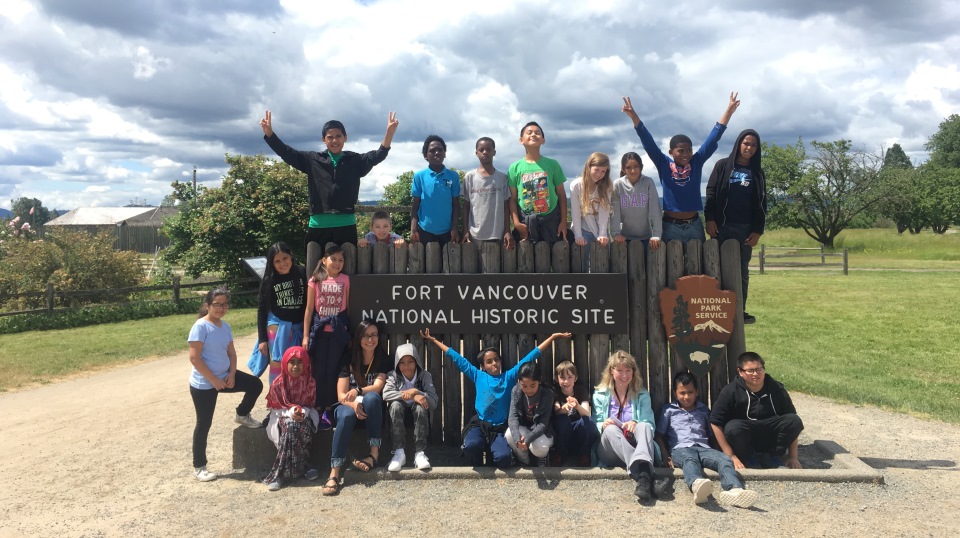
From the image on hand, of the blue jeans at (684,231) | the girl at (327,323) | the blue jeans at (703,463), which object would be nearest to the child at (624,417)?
the blue jeans at (703,463)

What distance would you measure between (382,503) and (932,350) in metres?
10.6

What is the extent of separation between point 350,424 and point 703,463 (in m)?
2.86

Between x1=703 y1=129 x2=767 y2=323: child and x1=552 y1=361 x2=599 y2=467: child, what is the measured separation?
2.00m

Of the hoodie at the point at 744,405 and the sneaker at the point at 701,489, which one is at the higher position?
the hoodie at the point at 744,405

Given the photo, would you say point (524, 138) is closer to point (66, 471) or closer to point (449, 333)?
point (449, 333)

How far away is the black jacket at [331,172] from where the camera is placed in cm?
584

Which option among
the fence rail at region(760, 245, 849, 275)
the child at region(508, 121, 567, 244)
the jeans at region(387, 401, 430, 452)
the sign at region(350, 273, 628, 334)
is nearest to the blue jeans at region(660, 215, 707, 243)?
the sign at region(350, 273, 628, 334)

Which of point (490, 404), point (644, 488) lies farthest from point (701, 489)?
point (490, 404)

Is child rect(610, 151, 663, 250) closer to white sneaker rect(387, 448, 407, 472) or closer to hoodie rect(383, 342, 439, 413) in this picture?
hoodie rect(383, 342, 439, 413)

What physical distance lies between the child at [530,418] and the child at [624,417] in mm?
463

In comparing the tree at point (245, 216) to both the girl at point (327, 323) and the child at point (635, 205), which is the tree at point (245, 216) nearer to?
the girl at point (327, 323)

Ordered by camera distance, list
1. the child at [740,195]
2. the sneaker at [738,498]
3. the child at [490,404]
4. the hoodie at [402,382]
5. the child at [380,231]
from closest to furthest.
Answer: the sneaker at [738,498], the child at [490,404], the hoodie at [402,382], the child at [740,195], the child at [380,231]

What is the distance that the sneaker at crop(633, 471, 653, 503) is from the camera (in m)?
4.46

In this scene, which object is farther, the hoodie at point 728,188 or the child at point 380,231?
the child at point 380,231
